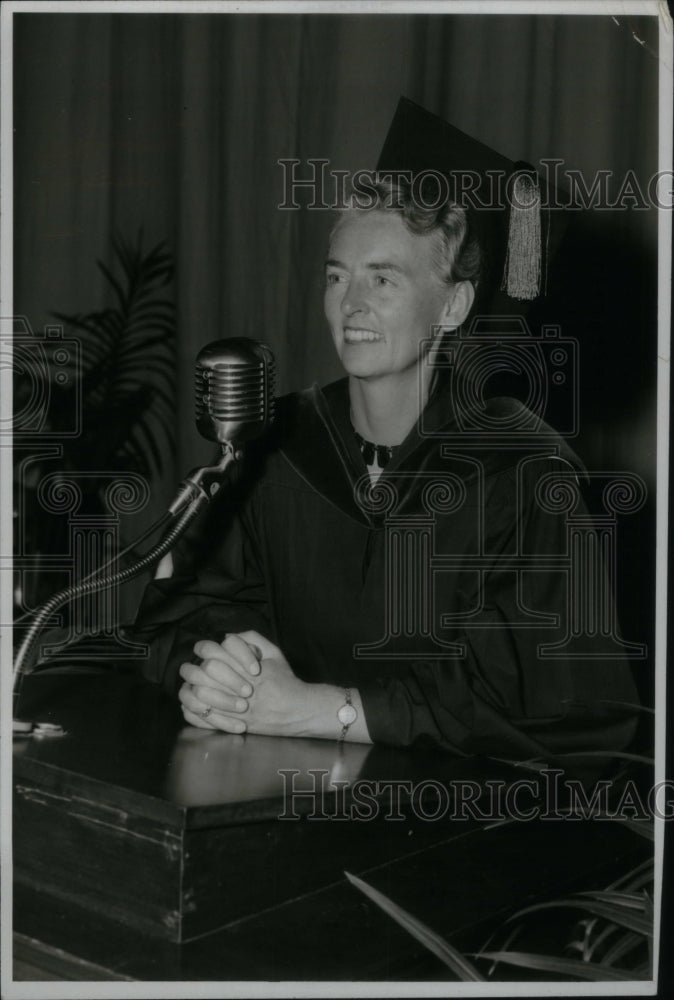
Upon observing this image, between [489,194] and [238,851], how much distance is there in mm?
1052

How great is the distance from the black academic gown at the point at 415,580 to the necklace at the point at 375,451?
0.01 meters

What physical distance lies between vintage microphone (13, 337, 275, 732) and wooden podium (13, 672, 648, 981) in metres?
0.18

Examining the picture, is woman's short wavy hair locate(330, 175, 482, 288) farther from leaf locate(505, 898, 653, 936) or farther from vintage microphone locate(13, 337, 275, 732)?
leaf locate(505, 898, 653, 936)

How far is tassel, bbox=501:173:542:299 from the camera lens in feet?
6.02

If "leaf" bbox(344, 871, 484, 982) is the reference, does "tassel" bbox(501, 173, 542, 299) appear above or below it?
above

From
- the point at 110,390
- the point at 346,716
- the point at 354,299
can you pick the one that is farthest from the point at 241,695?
the point at 354,299

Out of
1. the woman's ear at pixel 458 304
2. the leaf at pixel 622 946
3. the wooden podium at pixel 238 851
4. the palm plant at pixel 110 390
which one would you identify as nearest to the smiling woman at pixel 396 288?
the woman's ear at pixel 458 304

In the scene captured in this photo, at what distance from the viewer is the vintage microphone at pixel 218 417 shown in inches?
65.1

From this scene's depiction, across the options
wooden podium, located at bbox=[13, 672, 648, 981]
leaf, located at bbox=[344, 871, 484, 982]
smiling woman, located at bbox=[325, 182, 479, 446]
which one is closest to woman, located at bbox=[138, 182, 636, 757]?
smiling woman, located at bbox=[325, 182, 479, 446]

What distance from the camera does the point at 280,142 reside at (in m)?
1.82

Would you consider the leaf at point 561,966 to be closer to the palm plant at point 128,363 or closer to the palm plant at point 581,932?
the palm plant at point 581,932

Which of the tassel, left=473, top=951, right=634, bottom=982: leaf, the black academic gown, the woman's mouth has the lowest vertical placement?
left=473, top=951, right=634, bottom=982: leaf

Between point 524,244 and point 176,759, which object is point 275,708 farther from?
point 524,244

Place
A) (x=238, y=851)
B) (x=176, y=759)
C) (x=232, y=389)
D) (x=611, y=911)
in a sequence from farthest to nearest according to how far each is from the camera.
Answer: (x=611, y=911), (x=232, y=389), (x=176, y=759), (x=238, y=851)
